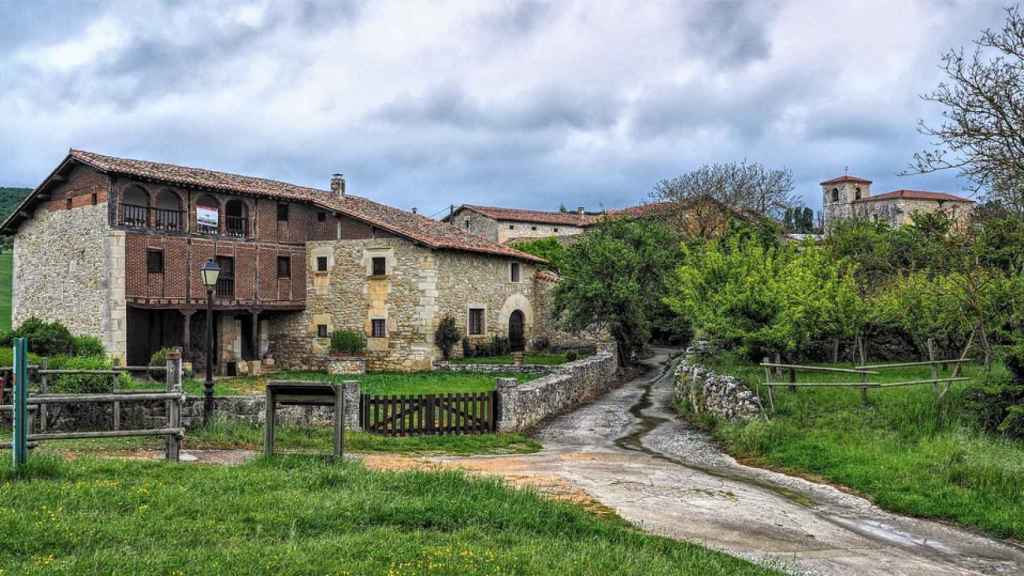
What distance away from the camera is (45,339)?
23.2 meters

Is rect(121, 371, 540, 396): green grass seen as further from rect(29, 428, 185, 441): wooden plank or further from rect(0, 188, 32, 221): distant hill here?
rect(0, 188, 32, 221): distant hill

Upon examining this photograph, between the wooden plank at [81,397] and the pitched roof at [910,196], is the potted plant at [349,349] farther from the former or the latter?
the pitched roof at [910,196]

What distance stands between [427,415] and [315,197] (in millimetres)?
19522

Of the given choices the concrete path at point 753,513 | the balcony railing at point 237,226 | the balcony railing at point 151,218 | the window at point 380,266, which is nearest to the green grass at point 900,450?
the concrete path at point 753,513

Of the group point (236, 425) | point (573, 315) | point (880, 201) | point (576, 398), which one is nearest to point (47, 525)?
point (236, 425)

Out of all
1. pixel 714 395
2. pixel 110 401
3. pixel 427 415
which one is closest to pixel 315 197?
pixel 427 415

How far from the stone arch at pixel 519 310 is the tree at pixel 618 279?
3.13 meters

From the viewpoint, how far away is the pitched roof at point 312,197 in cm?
2727

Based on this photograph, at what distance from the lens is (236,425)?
1399 cm

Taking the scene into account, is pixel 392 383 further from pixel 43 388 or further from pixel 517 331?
pixel 517 331

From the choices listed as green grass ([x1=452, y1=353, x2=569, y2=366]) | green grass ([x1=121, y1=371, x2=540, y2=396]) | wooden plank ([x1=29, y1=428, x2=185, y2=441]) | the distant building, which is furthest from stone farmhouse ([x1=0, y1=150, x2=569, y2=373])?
the distant building

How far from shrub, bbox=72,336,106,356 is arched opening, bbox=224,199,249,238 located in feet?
23.0

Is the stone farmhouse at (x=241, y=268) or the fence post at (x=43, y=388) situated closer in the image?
the fence post at (x=43, y=388)

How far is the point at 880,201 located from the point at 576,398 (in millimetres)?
73240
